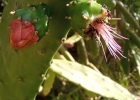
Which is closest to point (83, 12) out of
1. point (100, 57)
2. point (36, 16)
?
point (36, 16)

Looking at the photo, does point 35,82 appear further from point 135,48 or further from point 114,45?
point 135,48

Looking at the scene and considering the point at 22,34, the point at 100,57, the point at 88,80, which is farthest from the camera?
the point at 100,57

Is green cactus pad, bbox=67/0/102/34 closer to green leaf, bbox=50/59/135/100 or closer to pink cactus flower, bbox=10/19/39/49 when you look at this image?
pink cactus flower, bbox=10/19/39/49

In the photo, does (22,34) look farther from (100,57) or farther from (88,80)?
(100,57)

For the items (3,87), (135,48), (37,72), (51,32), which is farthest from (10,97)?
(135,48)

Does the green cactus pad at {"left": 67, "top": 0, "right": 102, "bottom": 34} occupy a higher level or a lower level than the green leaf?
higher

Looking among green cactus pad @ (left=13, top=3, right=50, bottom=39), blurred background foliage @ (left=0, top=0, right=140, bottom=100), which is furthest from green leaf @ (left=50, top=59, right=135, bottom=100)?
green cactus pad @ (left=13, top=3, right=50, bottom=39)

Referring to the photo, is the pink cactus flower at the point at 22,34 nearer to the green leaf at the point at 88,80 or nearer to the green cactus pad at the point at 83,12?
the green cactus pad at the point at 83,12
